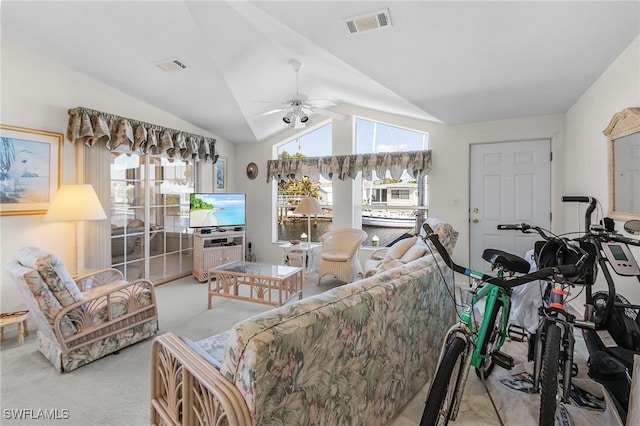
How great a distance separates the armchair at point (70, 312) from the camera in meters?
2.16

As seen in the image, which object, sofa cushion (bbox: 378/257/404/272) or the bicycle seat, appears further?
sofa cushion (bbox: 378/257/404/272)

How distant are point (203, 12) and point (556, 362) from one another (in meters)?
3.40


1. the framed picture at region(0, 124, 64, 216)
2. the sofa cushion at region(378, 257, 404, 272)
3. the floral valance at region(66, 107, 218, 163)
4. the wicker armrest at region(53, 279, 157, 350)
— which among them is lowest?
the wicker armrest at region(53, 279, 157, 350)

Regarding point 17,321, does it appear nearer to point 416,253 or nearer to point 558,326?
point 416,253

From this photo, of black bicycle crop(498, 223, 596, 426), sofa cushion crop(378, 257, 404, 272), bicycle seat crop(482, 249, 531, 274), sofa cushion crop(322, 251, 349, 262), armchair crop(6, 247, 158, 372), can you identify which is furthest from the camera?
sofa cushion crop(322, 251, 349, 262)

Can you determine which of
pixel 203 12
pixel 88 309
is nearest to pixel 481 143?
pixel 203 12

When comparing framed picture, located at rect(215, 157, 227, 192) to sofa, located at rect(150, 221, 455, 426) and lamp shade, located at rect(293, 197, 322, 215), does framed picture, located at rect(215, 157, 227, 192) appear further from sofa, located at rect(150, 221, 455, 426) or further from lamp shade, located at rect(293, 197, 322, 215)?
sofa, located at rect(150, 221, 455, 426)

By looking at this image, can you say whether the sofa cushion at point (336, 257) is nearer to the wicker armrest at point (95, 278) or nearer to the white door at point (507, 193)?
the white door at point (507, 193)

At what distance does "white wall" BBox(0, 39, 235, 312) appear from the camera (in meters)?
3.02

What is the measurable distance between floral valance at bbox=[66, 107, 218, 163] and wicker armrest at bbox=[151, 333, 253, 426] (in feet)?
10.1

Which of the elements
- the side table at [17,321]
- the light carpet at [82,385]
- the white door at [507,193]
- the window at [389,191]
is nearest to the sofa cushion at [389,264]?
the light carpet at [82,385]

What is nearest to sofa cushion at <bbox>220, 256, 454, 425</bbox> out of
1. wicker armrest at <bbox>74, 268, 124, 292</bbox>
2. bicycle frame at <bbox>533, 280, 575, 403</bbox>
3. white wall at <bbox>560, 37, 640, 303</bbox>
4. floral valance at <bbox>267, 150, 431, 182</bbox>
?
bicycle frame at <bbox>533, 280, 575, 403</bbox>

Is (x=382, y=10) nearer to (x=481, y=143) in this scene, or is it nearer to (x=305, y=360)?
(x=305, y=360)

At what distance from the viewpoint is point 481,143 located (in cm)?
436
